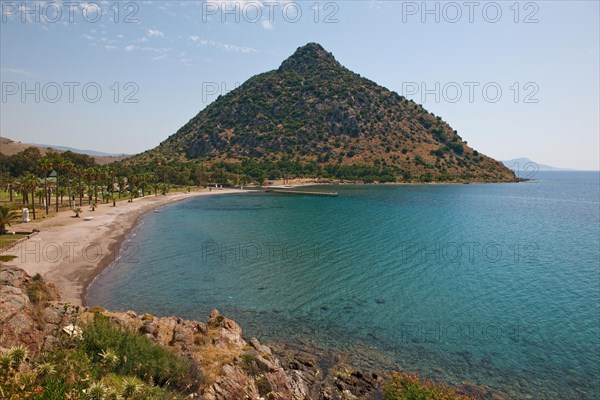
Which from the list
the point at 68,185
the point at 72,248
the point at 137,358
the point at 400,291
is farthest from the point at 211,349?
the point at 68,185

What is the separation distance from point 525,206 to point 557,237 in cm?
5749

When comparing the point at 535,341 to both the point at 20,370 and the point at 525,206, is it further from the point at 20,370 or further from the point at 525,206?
the point at 525,206

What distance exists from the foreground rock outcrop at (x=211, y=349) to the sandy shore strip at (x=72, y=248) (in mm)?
13239

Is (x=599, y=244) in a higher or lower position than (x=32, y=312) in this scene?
lower

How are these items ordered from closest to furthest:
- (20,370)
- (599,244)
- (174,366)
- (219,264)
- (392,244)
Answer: (20,370), (174,366), (219,264), (392,244), (599,244)

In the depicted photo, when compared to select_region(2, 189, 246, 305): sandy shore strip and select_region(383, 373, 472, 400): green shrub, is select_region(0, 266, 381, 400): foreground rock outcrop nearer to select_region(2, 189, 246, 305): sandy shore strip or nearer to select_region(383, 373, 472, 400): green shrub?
select_region(383, 373, 472, 400): green shrub

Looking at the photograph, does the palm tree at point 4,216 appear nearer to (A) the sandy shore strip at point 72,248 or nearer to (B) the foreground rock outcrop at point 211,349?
(A) the sandy shore strip at point 72,248

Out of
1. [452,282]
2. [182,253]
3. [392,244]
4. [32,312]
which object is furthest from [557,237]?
[32,312]

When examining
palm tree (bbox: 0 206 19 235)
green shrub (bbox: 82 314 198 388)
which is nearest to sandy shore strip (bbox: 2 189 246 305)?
palm tree (bbox: 0 206 19 235)

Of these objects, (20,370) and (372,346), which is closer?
(20,370)

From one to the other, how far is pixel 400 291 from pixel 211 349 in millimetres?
23423

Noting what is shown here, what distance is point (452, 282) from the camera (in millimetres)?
41312

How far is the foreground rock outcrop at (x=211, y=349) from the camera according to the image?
1540 centimetres

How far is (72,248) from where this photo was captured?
153 ft
